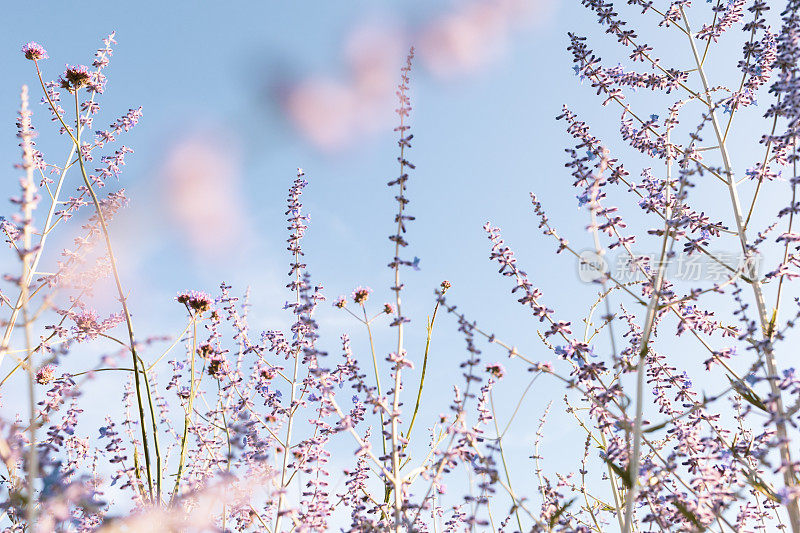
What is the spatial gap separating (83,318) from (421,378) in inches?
108

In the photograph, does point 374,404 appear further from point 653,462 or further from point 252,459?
point 653,462

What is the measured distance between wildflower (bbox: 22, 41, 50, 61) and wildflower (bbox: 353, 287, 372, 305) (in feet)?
12.5

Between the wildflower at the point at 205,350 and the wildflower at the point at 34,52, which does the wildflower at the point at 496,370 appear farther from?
the wildflower at the point at 34,52

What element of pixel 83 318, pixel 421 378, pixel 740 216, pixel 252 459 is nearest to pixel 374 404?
pixel 252 459

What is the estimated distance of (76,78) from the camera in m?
5.48

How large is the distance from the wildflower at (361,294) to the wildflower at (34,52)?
3.81 metres

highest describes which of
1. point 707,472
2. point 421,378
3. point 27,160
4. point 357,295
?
point 357,295

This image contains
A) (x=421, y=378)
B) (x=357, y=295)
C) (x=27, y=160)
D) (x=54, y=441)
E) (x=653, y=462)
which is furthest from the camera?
(x=357, y=295)

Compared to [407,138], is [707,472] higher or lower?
lower

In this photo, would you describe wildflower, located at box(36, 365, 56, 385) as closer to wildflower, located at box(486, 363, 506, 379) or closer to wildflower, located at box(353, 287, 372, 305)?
wildflower, located at box(353, 287, 372, 305)

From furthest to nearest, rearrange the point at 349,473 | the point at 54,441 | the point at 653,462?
the point at 349,473
the point at 653,462
the point at 54,441

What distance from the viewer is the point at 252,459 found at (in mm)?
3779

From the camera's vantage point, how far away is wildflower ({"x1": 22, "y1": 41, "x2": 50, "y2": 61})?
5461 mm

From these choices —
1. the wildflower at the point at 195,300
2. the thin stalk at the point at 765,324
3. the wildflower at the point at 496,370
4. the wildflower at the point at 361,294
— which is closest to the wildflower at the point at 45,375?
the wildflower at the point at 195,300
